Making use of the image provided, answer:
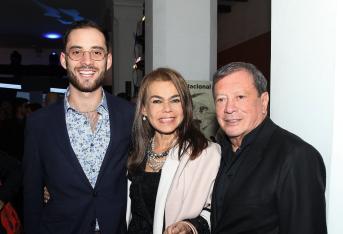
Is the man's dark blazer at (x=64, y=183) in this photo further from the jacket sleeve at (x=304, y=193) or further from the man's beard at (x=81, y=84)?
the jacket sleeve at (x=304, y=193)

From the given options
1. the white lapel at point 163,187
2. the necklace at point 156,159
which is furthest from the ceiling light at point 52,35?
the white lapel at point 163,187

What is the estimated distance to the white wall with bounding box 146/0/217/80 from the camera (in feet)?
14.5

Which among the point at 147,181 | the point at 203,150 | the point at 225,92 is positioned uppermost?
the point at 225,92

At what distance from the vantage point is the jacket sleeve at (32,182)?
2.22 meters

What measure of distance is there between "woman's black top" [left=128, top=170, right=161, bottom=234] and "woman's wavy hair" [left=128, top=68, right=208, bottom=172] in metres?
0.09

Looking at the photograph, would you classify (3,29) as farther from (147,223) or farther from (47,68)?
(147,223)

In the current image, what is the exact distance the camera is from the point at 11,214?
8.77 ft

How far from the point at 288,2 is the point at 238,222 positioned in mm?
1034

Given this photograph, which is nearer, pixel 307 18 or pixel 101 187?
pixel 307 18

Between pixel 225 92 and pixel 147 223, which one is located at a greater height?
pixel 225 92

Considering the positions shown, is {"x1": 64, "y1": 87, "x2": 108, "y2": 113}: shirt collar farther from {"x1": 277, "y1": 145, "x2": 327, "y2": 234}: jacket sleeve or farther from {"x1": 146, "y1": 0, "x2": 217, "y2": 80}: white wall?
{"x1": 146, "y1": 0, "x2": 217, "y2": 80}: white wall

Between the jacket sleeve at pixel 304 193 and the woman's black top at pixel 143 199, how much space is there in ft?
2.73

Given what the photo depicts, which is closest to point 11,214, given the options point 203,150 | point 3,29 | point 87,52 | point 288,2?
point 87,52

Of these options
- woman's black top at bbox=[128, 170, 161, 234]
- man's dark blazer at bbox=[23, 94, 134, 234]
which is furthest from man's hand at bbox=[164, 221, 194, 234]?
man's dark blazer at bbox=[23, 94, 134, 234]
